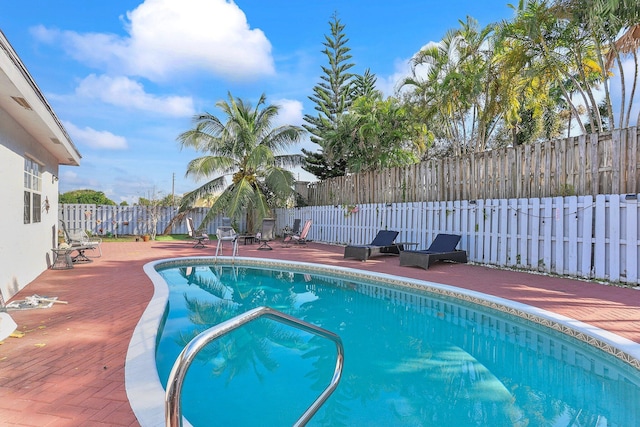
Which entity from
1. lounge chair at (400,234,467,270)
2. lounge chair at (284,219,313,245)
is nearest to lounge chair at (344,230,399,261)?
lounge chair at (400,234,467,270)

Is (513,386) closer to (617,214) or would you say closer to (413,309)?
(413,309)

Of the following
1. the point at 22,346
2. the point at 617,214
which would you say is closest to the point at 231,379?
the point at 22,346

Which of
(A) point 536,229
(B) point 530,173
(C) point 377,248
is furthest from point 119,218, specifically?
(A) point 536,229

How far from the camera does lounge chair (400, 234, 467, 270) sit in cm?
949

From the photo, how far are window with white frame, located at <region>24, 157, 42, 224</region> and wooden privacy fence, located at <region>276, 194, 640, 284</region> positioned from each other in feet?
33.3

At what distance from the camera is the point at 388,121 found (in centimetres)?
1631

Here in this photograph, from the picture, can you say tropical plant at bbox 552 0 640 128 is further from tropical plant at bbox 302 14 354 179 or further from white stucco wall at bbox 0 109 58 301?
tropical plant at bbox 302 14 354 179

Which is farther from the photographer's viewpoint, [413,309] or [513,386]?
[413,309]

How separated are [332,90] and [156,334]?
76.0ft

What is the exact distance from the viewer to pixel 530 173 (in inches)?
367

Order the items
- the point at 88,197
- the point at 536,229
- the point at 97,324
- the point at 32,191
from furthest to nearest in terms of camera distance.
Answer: the point at 88,197 < the point at 536,229 < the point at 32,191 < the point at 97,324

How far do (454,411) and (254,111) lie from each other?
17.5 meters

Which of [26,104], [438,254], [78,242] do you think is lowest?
[438,254]

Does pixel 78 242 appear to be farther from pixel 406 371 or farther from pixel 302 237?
pixel 406 371
